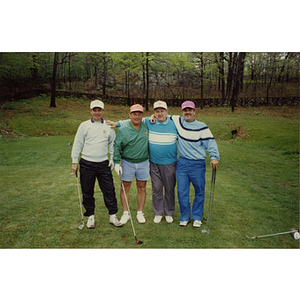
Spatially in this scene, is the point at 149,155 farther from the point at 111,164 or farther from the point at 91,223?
the point at 91,223

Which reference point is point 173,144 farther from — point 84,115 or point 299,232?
point 299,232

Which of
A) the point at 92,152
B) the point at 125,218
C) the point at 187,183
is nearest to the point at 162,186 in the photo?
the point at 187,183

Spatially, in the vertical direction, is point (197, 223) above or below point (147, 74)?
below

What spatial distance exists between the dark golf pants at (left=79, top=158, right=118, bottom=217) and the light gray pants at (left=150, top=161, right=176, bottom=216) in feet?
1.94

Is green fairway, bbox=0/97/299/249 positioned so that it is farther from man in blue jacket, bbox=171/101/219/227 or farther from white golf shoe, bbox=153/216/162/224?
man in blue jacket, bbox=171/101/219/227

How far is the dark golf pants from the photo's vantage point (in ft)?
11.6

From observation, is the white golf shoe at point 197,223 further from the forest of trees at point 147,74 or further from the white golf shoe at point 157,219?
the forest of trees at point 147,74

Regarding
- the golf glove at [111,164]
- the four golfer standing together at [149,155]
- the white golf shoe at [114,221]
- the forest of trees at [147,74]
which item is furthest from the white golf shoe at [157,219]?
the forest of trees at [147,74]

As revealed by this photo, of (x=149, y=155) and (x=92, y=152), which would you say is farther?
(x=149, y=155)

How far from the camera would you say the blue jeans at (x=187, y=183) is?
3625mm

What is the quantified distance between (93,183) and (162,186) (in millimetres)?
978

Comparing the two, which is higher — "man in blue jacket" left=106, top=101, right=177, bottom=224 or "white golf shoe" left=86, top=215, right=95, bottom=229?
"man in blue jacket" left=106, top=101, right=177, bottom=224

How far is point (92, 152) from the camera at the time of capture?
3.52 m

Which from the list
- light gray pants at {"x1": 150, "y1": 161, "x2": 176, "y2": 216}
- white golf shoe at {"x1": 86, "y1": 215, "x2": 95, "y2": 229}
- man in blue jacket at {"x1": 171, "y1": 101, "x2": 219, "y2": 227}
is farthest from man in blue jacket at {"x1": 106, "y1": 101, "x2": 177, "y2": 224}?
white golf shoe at {"x1": 86, "y1": 215, "x2": 95, "y2": 229}
